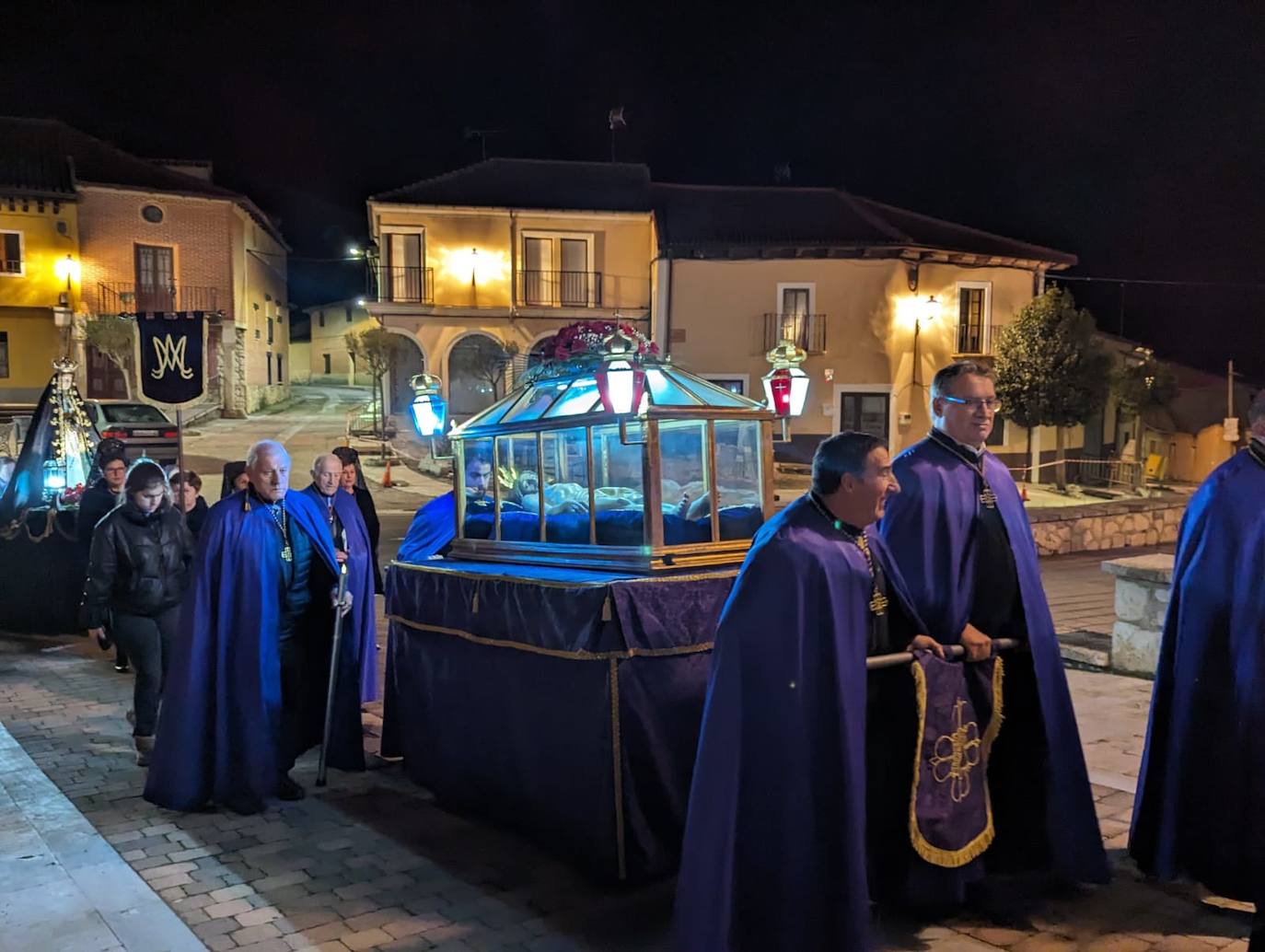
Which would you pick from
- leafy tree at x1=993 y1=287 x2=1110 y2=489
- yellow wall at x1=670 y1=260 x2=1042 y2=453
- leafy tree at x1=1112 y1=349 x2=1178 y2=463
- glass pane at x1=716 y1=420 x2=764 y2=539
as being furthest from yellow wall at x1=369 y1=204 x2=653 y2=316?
glass pane at x1=716 y1=420 x2=764 y2=539

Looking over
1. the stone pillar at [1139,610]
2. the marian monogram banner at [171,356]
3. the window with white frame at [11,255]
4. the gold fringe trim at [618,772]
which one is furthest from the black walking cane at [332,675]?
the window with white frame at [11,255]

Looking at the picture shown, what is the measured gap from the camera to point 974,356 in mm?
26859

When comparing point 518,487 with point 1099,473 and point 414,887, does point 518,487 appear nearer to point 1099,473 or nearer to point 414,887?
point 414,887

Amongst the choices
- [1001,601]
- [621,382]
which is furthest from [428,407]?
[1001,601]

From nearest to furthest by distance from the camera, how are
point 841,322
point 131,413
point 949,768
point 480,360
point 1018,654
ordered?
point 949,768 < point 1018,654 < point 131,413 < point 841,322 < point 480,360

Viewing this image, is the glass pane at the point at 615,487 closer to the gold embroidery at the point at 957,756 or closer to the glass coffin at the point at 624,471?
the glass coffin at the point at 624,471

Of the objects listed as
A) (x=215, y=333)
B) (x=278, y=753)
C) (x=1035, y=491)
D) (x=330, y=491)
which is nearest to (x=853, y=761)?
(x=278, y=753)

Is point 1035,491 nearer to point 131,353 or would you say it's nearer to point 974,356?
point 974,356

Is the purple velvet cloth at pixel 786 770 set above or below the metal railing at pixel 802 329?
below

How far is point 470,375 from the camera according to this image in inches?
1203

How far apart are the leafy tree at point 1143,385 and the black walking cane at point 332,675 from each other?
23454mm

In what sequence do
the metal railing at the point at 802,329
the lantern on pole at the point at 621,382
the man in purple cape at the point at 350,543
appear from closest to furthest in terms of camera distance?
the lantern on pole at the point at 621,382, the man in purple cape at the point at 350,543, the metal railing at the point at 802,329

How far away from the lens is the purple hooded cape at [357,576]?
611 centimetres

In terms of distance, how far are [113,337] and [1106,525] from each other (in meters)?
27.2
